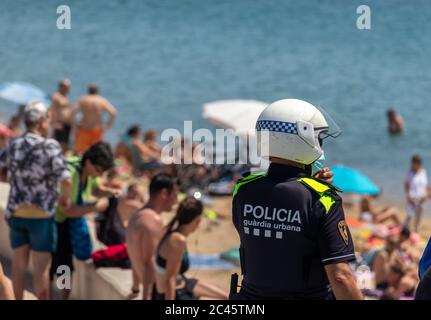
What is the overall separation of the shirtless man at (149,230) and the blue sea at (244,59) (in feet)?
38.6

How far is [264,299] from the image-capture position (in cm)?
317

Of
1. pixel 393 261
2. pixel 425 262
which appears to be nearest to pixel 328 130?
pixel 425 262

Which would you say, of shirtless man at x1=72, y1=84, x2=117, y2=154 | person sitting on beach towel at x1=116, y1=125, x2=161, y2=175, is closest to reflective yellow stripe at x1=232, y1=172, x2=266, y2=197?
shirtless man at x1=72, y1=84, x2=117, y2=154

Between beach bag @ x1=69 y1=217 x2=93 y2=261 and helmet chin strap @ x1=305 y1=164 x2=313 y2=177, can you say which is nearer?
helmet chin strap @ x1=305 y1=164 x2=313 y2=177

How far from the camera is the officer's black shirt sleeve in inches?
120

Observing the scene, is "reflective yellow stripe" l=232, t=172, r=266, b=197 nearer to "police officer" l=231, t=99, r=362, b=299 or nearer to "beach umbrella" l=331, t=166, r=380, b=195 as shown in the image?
"police officer" l=231, t=99, r=362, b=299

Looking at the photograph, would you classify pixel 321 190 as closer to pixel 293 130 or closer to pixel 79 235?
pixel 293 130

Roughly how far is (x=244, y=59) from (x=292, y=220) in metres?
27.5

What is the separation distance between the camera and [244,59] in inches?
1192

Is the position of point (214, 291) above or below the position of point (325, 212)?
below

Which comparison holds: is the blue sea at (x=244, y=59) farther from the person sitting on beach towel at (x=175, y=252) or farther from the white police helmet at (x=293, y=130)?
the white police helmet at (x=293, y=130)

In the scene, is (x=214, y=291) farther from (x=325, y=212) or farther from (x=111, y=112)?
(x=111, y=112)

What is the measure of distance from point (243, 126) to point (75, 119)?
2687 mm
